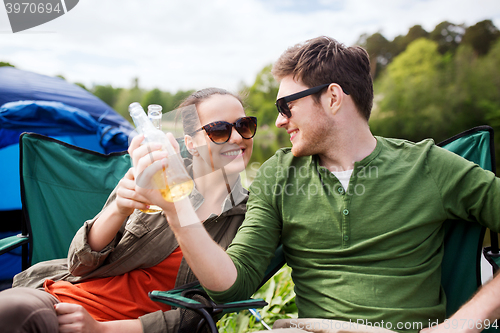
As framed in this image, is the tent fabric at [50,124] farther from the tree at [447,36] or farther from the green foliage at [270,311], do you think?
the tree at [447,36]

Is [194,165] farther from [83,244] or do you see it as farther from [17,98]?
[17,98]

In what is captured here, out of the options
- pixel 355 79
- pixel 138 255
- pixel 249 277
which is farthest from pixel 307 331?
pixel 355 79

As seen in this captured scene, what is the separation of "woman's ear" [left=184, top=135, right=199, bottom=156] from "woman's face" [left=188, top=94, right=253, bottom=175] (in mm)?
12

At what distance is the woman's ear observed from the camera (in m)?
1.78

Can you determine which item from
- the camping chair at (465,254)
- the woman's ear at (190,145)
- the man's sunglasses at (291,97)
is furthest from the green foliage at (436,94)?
the woman's ear at (190,145)

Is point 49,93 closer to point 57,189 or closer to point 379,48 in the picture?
point 57,189

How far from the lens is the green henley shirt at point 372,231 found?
149 centimetres

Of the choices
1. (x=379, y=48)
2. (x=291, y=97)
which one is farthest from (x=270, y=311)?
(x=379, y=48)

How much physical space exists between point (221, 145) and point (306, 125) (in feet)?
1.49

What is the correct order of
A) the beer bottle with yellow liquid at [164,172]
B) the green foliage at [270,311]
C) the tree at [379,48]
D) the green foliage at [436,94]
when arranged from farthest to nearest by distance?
the tree at [379,48] < the green foliage at [436,94] < the green foliage at [270,311] < the beer bottle with yellow liquid at [164,172]

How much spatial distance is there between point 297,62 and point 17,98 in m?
3.71

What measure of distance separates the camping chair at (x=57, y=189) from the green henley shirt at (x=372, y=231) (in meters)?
1.32

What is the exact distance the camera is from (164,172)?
1071 millimetres

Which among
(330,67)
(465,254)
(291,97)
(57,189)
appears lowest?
(465,254)
